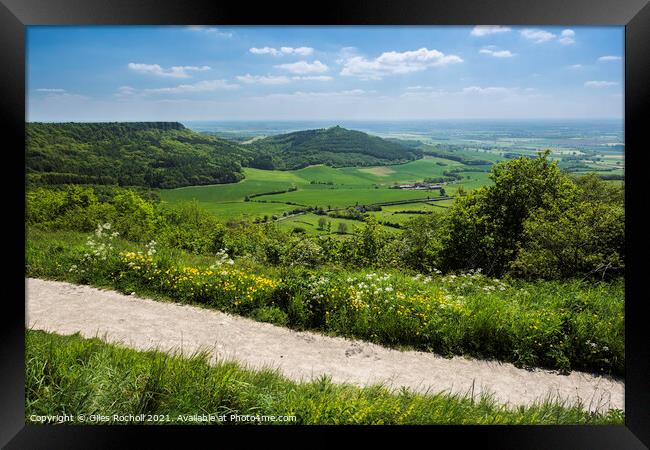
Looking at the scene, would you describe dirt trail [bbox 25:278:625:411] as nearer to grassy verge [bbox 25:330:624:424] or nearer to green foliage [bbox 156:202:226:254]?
Answer: grassy verge [bbox 25:330:624:424]

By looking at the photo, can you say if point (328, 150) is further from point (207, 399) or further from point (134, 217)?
point (207, 399)

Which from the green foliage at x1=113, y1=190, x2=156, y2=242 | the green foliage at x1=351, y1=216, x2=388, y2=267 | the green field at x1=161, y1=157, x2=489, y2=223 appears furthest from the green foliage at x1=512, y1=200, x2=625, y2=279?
the green foliage at x1=113, y1=190, x2=156, y2=242

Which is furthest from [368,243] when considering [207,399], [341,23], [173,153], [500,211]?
[173,153]

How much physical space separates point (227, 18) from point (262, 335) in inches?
136

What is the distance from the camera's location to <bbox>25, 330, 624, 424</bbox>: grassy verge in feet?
11.9

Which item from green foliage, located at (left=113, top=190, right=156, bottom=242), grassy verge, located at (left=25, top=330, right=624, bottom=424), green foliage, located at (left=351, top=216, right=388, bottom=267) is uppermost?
green foliage, located at (left=113, top=190, right=156, bottom=242)

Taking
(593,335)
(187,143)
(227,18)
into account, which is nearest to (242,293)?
(227,18)

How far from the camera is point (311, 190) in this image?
996cm

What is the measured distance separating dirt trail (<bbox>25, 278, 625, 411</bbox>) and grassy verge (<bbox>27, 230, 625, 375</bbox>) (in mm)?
197

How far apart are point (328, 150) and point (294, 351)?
5.52m

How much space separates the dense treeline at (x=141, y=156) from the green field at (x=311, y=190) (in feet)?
1.40

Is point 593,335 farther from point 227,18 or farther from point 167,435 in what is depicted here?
point 227,18

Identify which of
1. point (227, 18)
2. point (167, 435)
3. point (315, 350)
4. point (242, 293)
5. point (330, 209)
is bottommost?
point (167, 435)

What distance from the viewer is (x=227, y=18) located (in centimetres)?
351
